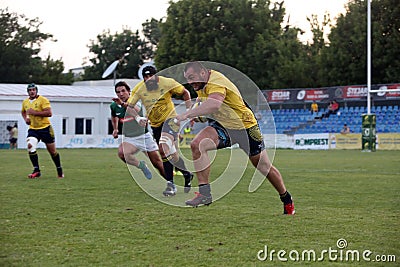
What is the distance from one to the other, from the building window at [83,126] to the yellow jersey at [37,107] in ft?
116

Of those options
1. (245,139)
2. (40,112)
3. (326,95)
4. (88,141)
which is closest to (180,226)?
(245,139)

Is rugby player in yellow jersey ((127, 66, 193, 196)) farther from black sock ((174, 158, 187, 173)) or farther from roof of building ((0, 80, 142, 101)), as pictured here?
roof of building ((0, 80, 142, 101))

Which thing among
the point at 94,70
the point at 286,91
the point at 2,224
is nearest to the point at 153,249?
the point at 2,224

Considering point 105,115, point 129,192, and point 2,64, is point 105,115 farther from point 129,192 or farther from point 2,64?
point 129,192

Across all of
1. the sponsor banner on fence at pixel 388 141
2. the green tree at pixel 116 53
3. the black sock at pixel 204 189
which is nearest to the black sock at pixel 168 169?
the black sock at pixel 204 189

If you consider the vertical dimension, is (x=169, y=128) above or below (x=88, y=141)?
above

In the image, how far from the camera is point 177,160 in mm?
12109

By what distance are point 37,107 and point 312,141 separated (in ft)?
95.4

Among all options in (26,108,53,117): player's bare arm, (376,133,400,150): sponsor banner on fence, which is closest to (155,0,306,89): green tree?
(376,133,400,150): sponsor banner on fence

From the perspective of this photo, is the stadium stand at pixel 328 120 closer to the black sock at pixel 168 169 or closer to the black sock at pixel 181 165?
the black sock at pixel 181 165

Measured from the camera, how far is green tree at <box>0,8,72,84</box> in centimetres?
7338

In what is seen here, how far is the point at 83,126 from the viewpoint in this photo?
164ft

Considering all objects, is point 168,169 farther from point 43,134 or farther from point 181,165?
point 43,134

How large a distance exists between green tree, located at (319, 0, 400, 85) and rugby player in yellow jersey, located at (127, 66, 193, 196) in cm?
4489
